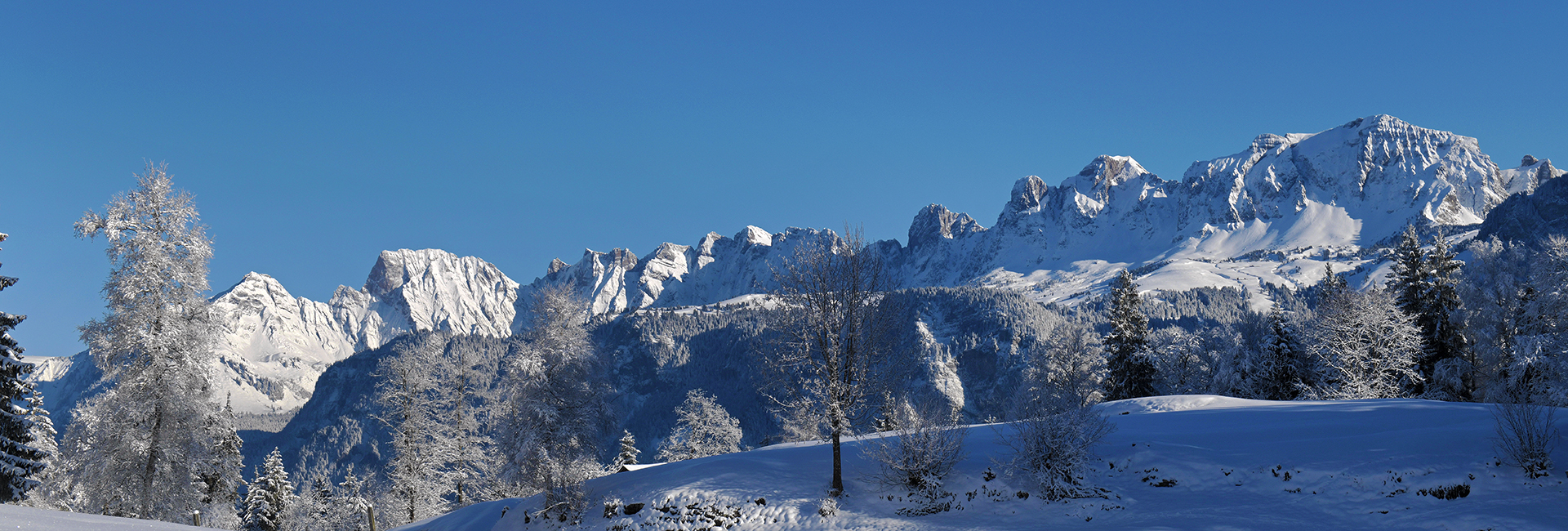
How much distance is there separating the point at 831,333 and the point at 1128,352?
113ft

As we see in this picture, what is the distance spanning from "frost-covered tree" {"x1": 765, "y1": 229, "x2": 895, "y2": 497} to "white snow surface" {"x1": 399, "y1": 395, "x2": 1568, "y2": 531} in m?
2.38

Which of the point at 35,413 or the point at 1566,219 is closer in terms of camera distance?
the point at 35,413

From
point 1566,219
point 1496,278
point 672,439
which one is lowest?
point 672,439

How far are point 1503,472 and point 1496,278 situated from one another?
32.7 metres

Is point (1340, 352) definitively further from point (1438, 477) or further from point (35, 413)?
point (35, 413)

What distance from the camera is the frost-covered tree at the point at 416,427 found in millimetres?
37219

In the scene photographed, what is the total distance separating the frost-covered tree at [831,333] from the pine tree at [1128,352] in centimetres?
3281

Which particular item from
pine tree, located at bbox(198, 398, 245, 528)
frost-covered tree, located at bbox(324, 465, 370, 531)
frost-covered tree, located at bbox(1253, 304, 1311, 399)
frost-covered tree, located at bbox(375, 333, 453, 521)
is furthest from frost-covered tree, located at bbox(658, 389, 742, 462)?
frost-covered tree, located at bbox(1253, 304, 1311, 399)

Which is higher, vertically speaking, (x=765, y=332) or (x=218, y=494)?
(x=765, y=332)

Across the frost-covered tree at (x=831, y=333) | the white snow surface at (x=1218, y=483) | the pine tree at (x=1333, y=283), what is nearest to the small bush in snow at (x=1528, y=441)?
the white snow surface at (x=1218, y=483)

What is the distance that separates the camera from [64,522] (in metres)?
13.9

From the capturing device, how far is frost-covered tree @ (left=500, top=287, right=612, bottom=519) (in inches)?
1099

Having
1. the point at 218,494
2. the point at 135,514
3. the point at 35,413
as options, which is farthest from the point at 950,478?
the point at 35,413

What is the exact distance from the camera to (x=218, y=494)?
100 feet
